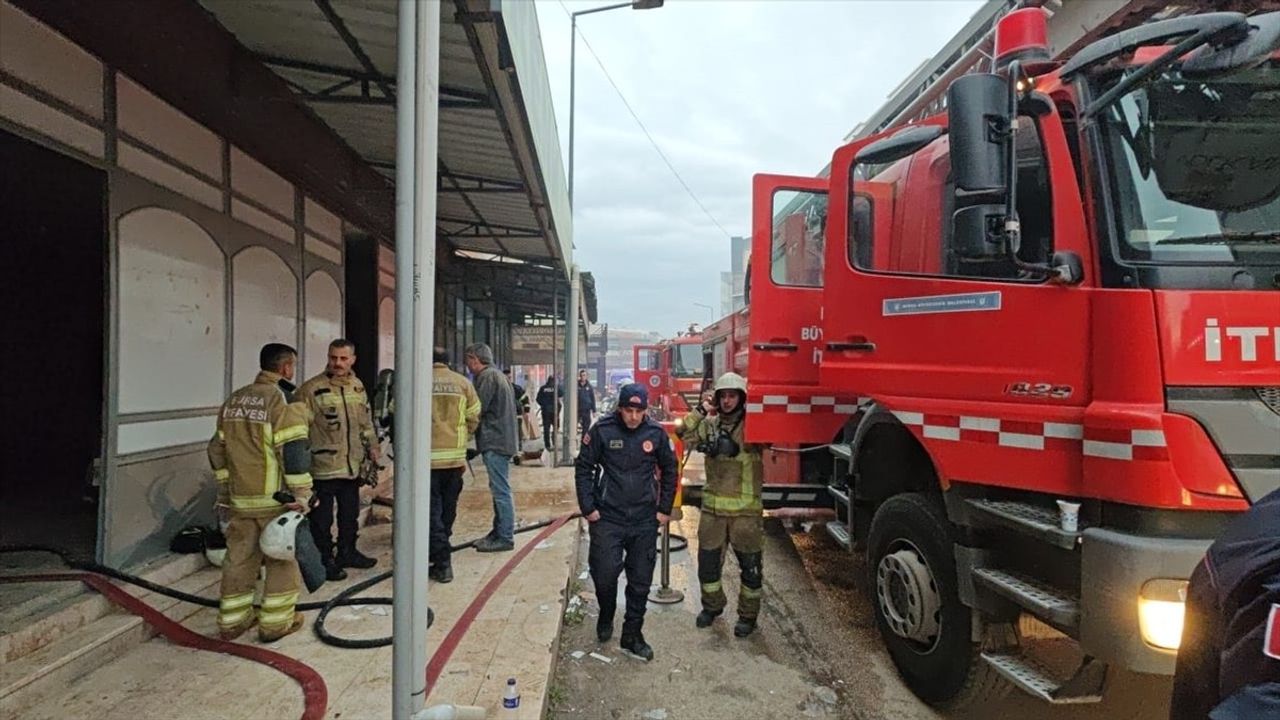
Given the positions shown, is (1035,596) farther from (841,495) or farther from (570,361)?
(570,361)

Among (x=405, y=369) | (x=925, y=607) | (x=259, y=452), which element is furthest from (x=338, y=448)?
(x=925, y=607)

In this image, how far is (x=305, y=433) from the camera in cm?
376

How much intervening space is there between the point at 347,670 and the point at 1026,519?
3093 millimetres

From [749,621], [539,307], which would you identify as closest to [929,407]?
[749,621]

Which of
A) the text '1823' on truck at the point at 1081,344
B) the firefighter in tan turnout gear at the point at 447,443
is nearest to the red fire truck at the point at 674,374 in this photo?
the firefighter in tan turnout gear at the point at 447,443

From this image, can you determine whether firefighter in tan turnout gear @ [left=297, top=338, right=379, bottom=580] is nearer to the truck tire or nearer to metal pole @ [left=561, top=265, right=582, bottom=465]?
the truck tire

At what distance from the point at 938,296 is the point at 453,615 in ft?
10.5

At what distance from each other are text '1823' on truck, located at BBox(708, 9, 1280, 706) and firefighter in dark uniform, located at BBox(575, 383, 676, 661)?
1.38m

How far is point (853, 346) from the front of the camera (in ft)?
12.9

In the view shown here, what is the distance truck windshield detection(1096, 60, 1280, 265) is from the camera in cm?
257

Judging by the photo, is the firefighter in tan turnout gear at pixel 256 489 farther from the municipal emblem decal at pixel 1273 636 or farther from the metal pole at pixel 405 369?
the municipal emblem decal at pixel 1273 636

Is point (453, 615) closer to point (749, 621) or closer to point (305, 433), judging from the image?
point (305, 433)

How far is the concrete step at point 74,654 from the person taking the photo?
9.43 feet

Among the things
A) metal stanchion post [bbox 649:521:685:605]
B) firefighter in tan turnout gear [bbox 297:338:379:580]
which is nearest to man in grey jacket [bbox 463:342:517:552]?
firefighter in tan turnout gear [bbox 297:338:379:580]
